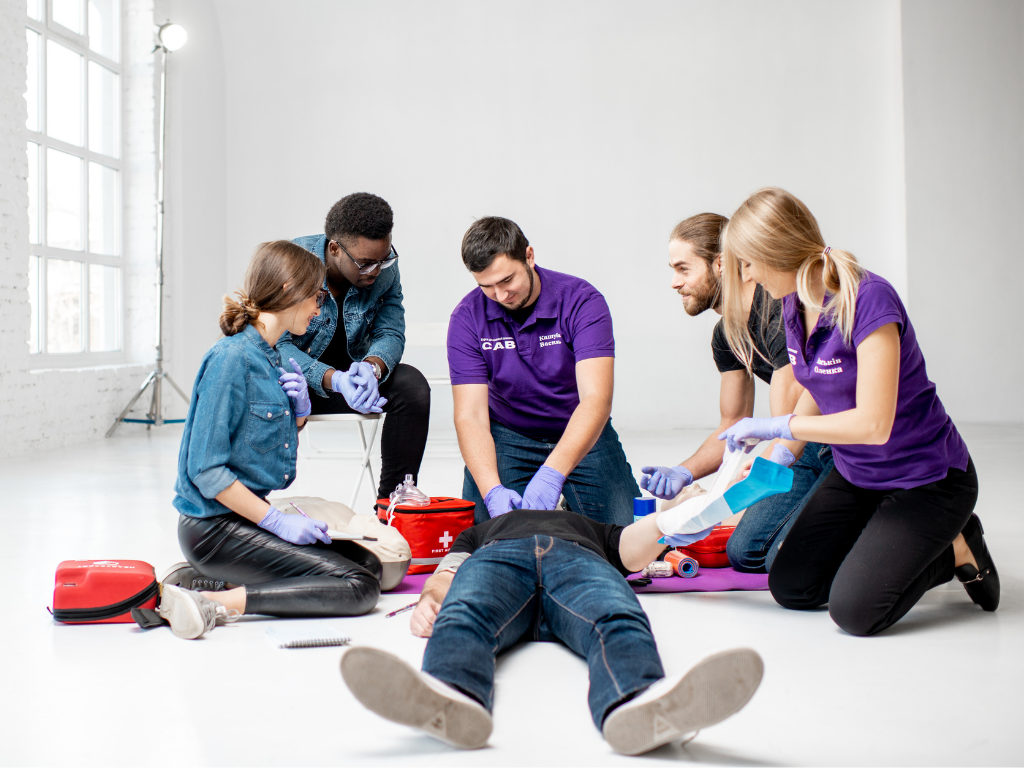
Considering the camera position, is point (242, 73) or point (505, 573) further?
point (242, 73)

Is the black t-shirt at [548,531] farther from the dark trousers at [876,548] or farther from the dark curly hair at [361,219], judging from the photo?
the dark curly hair at [361,219]

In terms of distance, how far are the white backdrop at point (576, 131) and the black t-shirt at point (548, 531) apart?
4.66 metres

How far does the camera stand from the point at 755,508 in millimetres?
2225

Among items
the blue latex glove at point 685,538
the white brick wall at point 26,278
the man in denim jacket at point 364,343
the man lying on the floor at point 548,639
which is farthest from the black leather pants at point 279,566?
the white brick wall at point 26,278

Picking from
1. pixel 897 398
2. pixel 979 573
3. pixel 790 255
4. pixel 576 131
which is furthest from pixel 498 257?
pixel 576 131

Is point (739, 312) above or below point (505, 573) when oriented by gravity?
above

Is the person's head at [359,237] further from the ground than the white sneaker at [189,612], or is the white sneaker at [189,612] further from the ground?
the person's head at [359,237]

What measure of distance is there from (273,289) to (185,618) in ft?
2.38

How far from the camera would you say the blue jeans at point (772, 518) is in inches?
85.0

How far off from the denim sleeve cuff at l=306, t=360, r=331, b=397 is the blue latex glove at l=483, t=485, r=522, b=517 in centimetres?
84

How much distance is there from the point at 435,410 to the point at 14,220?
10.00 feet

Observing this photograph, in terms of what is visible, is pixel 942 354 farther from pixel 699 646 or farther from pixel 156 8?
pixel 156 8

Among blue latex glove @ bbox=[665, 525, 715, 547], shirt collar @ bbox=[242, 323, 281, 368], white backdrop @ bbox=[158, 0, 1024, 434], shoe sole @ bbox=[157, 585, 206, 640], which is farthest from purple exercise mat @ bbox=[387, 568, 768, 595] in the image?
white backdrop @ bbox=[158, 0, 1024, 434]

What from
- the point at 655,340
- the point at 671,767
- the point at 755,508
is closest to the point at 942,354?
the point at 655,340
